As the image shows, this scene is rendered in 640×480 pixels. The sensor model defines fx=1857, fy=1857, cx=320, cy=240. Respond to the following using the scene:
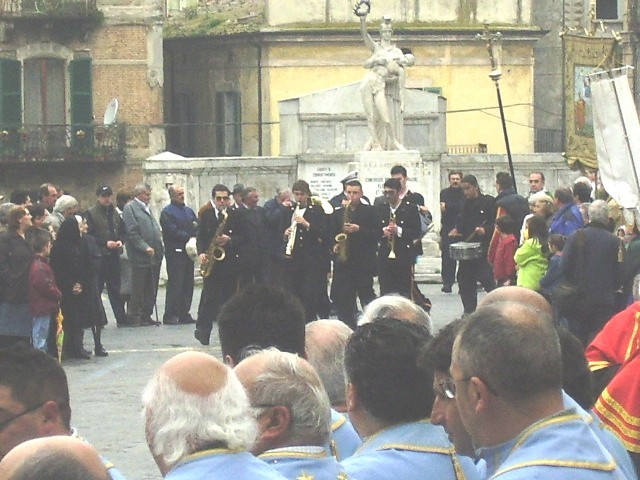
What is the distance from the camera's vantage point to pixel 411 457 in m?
5.94

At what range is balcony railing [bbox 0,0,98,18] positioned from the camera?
43.4 meters

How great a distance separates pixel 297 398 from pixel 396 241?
14.8 metres

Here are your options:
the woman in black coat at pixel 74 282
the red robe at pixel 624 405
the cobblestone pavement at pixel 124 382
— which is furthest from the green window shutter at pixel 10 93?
the red robe at pixel 624 405

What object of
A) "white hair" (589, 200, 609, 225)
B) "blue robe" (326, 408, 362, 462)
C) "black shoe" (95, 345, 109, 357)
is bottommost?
"black shoe" (95, 345, 109, 357)

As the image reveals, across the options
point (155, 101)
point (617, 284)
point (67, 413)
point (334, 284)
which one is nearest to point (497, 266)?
point (334, 284)

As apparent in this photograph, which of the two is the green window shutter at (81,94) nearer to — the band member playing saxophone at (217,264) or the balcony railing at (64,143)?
the balcony railing at (64,143)

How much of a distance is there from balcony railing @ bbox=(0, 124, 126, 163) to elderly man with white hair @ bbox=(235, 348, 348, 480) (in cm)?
3810

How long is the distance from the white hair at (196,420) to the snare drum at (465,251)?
15933 millimetres

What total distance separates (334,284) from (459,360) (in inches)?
597

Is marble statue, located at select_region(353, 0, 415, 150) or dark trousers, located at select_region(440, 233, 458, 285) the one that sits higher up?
marble statue, located at select_region(353, 0, 415, 150)

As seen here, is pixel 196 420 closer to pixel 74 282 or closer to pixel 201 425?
pixel 201 425

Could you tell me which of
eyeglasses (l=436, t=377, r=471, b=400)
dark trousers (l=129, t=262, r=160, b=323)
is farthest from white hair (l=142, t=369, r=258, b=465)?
dark trousers (l=129, t=262, r=160, b=323)

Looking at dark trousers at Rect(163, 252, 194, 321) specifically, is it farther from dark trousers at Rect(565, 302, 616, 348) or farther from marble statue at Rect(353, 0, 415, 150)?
dark trousers at Rect(565, 302, 616, 348)

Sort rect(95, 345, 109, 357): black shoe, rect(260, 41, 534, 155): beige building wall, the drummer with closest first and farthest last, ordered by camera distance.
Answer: rect(95, 345, 109, 357): black shoe < the drummer < rect(260, 41, 534, 155): beige building wall
